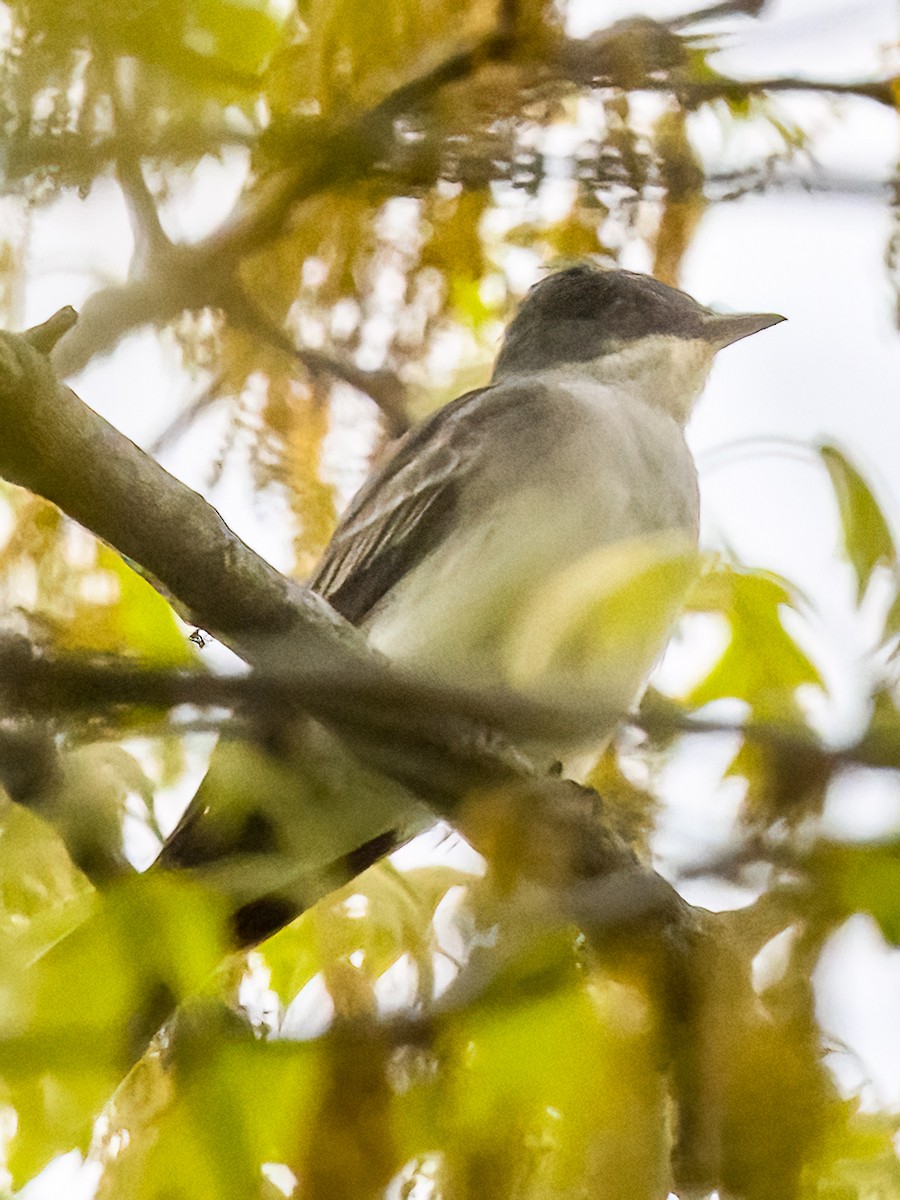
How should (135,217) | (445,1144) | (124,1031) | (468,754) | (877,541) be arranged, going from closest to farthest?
(124,1031) < (445,1144) < (877,541) < (468,754) < (135,217)

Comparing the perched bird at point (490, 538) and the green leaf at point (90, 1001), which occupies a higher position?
the perched bird at point (490, 538)

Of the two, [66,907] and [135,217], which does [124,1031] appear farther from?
[135,217]

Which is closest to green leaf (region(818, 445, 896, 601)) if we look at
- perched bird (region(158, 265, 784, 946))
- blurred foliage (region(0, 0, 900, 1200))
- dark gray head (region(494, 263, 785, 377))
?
blurred foliage (region(0, 0, 900, 1200))

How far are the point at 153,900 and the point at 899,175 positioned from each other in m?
1.14

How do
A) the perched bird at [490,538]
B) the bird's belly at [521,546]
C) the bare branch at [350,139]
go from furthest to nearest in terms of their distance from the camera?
1. the bird's belly at [521,546]
2. the perched bird at [490,538]
3. the bare branch at [350,139]

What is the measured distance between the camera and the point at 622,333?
3.45 metres

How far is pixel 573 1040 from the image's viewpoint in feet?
3.74

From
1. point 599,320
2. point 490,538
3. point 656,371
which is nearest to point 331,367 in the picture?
point 490,538

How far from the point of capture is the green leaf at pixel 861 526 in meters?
1.33

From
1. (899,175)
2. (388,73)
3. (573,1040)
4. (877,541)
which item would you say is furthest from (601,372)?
(573,1040)

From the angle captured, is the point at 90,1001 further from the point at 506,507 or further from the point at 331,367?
the point at 506,507

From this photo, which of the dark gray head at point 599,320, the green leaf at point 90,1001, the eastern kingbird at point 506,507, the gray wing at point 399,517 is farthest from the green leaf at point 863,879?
the dark gray head at point 599,320

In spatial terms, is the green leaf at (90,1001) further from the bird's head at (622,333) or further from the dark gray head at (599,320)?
the dark gray head at (599,320)

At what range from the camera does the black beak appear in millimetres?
3350
